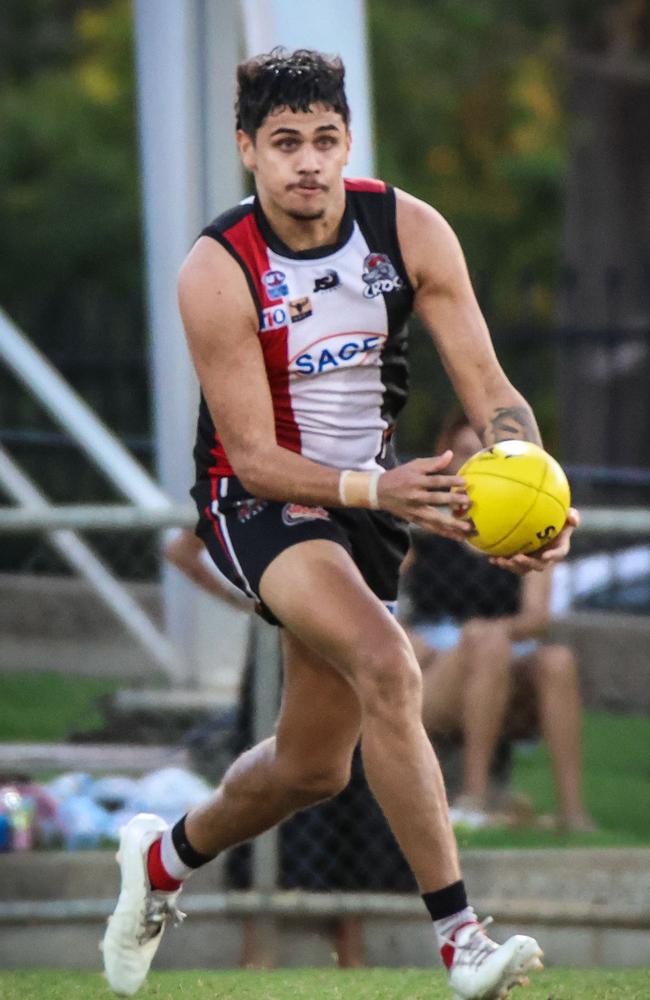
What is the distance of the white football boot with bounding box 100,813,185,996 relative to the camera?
5469 millimetres

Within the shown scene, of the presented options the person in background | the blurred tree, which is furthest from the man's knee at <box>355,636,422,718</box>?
the blurred tree

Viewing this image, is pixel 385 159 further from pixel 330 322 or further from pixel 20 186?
pixel 330 322

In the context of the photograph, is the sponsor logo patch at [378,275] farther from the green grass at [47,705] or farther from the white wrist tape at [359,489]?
the green grass at [47,705]

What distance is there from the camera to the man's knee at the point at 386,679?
4.78 metres

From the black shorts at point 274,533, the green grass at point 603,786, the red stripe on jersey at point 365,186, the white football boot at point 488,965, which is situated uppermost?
the red stripe on jersey at point 365,186

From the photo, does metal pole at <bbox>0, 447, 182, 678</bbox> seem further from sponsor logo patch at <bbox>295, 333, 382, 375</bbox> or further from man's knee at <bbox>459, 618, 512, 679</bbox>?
sponsor logo patch at <bbox>295, 333, 382, 375</bbox>

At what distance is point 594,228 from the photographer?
23.7m

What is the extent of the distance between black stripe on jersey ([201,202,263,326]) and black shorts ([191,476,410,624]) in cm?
52

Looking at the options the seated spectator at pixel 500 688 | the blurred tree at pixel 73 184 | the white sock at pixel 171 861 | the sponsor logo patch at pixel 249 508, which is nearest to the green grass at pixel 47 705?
the seated spectator at pixel 500 688

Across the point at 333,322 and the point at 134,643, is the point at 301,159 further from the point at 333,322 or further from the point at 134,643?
the point at 134,643

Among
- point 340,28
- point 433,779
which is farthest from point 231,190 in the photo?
point 433,779

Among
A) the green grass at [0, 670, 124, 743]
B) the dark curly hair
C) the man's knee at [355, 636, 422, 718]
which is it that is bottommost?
the green grass at [0, 670, 124, 743]

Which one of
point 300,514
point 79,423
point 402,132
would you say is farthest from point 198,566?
point 402,132

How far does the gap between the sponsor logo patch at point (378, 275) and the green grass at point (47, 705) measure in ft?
13.7
